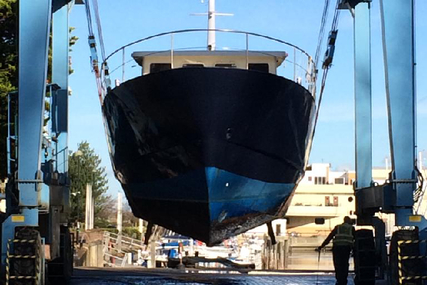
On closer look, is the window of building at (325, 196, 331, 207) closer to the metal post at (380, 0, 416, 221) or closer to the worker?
the worker

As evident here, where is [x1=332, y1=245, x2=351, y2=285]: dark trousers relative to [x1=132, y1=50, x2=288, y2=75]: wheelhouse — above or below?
below

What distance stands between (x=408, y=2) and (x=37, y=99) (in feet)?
15.6

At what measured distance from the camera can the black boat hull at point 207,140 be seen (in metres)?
9.69

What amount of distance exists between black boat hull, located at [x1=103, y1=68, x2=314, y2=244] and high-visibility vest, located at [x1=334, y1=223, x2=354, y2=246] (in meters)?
1.28

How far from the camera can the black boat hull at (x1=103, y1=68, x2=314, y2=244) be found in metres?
9.69

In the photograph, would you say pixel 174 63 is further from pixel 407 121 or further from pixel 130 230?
pixel 130 230

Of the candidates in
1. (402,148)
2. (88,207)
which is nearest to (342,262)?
(402,148)

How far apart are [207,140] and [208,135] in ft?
0.23

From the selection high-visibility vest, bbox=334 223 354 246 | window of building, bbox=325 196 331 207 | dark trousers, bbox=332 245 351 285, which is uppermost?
window of building, bbox=325 196 331 207

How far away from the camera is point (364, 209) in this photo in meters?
10.9

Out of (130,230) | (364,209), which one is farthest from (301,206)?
(364,209)

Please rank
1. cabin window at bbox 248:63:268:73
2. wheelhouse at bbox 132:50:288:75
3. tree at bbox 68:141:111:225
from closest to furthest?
wheelhouse at bbox 132:50:288:75 < cabin window at bbox 248:63:268:73 < tree at bbox 68:141:111:225

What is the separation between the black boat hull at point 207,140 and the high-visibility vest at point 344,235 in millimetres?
1280

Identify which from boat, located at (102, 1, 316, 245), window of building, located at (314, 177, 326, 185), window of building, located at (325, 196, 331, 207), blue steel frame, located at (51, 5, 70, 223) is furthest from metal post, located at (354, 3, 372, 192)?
window of building, located at (314, 177, 326, 185)
